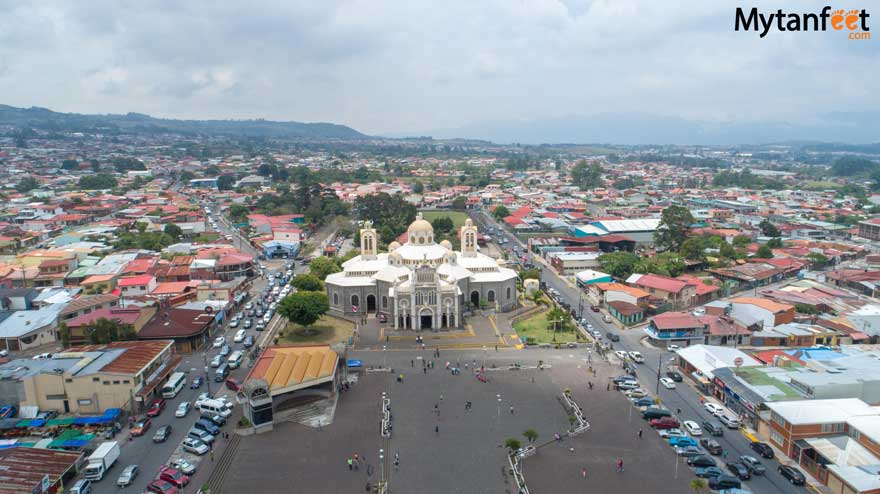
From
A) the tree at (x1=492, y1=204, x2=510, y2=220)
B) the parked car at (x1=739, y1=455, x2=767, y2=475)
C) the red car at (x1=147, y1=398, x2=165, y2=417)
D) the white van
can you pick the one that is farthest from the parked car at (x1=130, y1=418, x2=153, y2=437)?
the tree at (x1=492, y1=204, x2=510, y2=220)

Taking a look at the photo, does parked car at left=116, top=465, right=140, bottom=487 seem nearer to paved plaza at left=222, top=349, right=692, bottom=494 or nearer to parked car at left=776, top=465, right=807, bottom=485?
paved plaza at left=222, top=349, right=692, bottom=494

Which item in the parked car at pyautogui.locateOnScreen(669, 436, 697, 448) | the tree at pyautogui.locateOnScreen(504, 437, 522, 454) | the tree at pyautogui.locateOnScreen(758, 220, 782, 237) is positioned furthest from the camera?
the tree at pyautogui.locateOnScreen(758, 220, 782, 237)

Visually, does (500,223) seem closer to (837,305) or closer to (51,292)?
(837,305)

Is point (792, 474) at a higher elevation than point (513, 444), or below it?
below

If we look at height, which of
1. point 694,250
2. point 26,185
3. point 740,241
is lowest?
point 740,241

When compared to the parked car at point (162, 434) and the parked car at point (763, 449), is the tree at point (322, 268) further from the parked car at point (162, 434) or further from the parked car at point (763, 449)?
the parked car at point (763, 449)

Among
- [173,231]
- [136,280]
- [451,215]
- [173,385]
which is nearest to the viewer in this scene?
[173,385]

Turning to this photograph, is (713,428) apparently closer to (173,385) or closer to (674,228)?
(173,385)

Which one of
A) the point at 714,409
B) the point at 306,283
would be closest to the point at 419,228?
the point at 306,283
